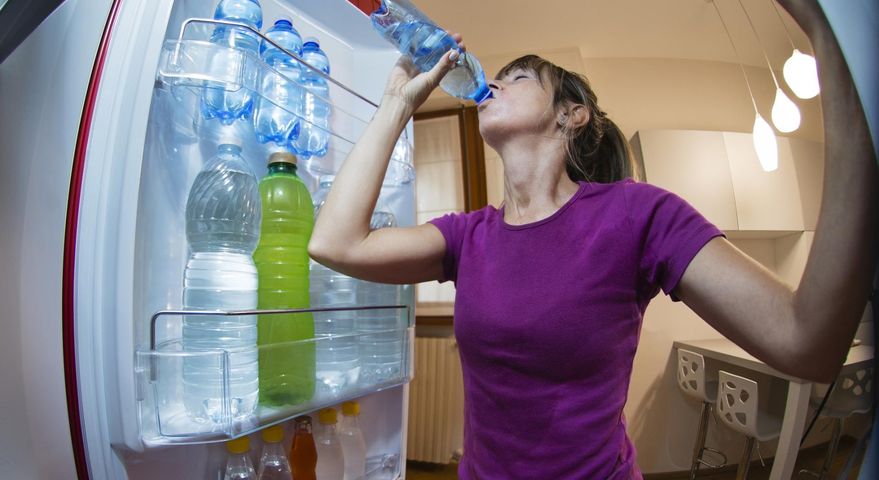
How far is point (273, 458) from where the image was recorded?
662 mm

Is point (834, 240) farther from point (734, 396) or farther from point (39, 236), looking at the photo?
point (734, 396)

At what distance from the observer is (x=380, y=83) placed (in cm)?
90

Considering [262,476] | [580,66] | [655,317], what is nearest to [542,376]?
[262,476]

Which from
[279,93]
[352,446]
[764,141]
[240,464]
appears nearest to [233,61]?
[279,93]

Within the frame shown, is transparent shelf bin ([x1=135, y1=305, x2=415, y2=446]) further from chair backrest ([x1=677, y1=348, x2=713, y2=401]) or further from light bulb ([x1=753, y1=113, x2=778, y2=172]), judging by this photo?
chair backrest ([x1=677, y1=348, x2=713, y2=401])

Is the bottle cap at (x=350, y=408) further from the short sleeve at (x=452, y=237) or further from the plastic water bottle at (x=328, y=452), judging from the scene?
the short sleeve at (x=452, y=237)

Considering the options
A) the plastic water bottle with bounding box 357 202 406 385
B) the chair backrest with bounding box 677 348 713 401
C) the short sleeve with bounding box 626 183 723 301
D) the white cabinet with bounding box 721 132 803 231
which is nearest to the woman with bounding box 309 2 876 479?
the short sleeve with bounding box 626 183 723 301

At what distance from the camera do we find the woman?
0.51 metres

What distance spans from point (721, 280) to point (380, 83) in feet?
2.47

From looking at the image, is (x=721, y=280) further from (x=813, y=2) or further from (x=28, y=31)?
(x=28, y=31)

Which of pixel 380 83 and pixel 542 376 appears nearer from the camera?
pixel 542 376

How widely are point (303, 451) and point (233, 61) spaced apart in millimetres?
649

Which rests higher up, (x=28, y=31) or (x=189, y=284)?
(x=28, y=31)

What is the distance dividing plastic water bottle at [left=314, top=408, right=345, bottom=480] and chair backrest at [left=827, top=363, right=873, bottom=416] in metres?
0.71
